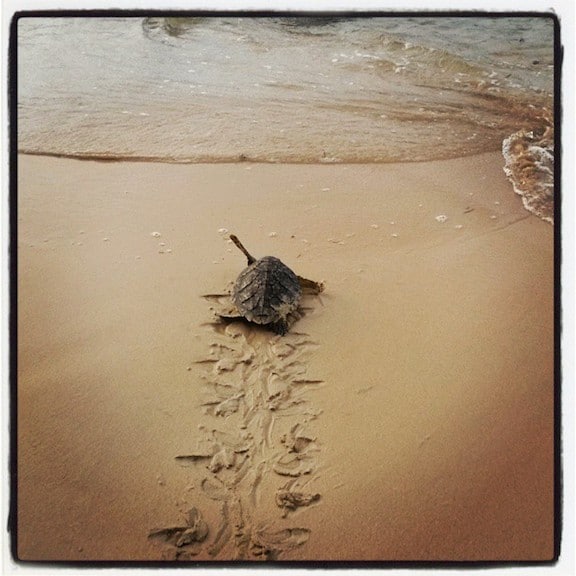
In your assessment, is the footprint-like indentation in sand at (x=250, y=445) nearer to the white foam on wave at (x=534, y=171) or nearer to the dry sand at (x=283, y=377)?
the dry sand at (x=283, y=377)

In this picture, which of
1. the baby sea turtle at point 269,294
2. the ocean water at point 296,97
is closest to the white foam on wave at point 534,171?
the ocean water at point 296,97

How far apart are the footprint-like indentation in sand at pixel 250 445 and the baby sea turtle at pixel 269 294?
8 centimetres

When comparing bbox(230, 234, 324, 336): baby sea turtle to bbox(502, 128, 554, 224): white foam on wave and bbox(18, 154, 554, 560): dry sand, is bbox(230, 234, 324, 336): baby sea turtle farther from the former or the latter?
bbox(502, 128, 554, 224): white foam on wave

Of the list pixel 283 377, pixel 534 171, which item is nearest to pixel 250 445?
pixel 283 377

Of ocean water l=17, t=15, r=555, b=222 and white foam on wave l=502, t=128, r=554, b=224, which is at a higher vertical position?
ocean water l=17, t=15, r=555, b=222

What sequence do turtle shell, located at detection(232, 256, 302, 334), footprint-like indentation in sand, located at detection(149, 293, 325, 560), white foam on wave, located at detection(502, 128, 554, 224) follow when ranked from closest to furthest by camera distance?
footprint-like indentation in sand, located at detection(149, 293, 325, 560), turtle shell, located at detection(232, 256, 302, 334), white foam on wave, located at detection(502, 128, 554, 224)

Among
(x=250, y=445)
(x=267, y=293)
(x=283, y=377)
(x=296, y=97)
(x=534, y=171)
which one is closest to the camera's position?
(x=250, y=445)

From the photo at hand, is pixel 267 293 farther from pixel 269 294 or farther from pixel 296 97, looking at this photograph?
pixel 296 97

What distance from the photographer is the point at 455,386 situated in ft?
8.36

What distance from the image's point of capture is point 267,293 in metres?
2.84

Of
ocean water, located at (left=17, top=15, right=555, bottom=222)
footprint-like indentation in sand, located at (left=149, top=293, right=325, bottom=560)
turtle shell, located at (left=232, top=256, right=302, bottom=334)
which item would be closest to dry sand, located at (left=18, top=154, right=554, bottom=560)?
footprint-like indentation in sand, located at (left=149, top=293, right=325, bottom=560)

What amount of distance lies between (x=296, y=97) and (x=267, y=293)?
2095mm

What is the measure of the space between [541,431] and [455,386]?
40 cm

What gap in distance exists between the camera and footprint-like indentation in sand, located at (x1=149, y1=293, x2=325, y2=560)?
2.08 meters
